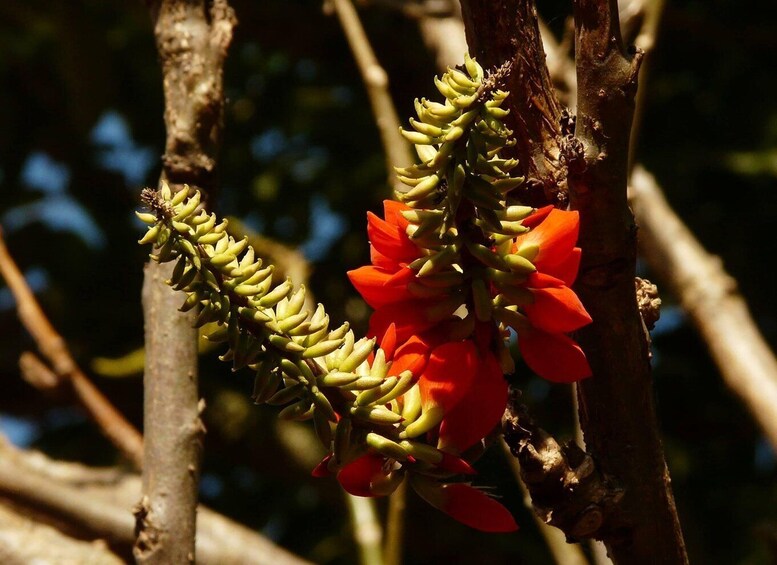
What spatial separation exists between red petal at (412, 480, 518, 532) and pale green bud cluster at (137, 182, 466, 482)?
2 centimetres

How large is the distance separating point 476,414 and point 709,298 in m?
1.26

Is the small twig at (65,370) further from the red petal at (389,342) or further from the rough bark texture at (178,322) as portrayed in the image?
the red petal at (389,342)

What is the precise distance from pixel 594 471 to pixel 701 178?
1640mm

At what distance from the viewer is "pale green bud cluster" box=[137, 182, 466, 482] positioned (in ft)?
1.74

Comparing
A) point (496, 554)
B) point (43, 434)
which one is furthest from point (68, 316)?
point (496, 554)

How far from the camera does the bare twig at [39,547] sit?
1.31 meters

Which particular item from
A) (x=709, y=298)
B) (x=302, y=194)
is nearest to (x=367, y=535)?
(x=709, y=298)

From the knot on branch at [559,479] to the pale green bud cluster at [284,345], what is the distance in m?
0.07

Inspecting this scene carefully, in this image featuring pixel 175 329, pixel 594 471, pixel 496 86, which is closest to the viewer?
pixel 496 86

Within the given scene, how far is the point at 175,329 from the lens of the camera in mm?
870

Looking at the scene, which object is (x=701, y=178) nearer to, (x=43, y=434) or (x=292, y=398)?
(x=43, y=434)

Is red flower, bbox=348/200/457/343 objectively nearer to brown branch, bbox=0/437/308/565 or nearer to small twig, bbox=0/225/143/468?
brown branch, bbox=0/437/308/565

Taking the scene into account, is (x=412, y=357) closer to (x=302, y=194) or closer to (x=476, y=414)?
(x=476, y=414)

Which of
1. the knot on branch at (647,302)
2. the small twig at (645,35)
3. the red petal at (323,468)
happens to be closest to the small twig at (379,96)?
the small twig at (645,35)
